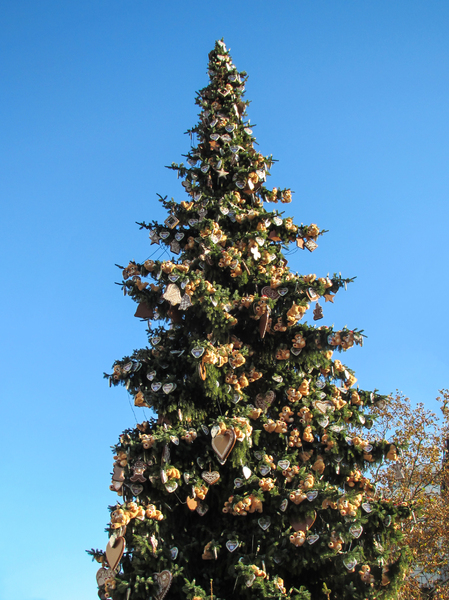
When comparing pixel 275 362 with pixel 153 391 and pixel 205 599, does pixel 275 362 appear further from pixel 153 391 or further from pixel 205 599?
pixel 205 599

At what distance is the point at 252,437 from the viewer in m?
7.13

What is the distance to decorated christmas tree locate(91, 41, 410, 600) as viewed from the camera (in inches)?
241

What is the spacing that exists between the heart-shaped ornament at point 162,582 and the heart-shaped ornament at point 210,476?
1.29 metres

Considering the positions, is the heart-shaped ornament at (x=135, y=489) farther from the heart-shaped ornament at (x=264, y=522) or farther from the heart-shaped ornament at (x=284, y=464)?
the heart-shaped ornament at (x=284, y=464)

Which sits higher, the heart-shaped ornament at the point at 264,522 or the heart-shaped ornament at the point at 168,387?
the heart-shaped ornament at the point at 168,387

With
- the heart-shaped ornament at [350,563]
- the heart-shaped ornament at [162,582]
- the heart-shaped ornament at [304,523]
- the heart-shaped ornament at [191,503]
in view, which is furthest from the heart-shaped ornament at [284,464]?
the heart-shaped ornament at [162,582]

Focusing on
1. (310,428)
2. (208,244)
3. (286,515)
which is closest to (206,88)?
(208,244)

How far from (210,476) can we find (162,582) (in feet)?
4.74

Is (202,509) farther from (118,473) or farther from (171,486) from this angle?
(118,473)

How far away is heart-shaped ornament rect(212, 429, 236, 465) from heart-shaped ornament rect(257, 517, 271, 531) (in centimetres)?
89

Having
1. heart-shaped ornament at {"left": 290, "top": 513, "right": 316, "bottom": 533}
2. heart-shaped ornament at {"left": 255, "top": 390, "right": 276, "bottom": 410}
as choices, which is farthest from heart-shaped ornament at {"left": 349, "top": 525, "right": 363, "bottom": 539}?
heart-shaped ornament at {"left": 255, "top": 390, "right": 276, "bottom": 410}

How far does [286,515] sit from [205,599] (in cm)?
148

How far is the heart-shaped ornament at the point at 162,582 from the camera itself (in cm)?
570

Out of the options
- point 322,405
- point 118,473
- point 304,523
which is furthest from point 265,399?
point 118,473
